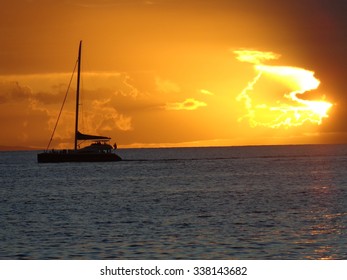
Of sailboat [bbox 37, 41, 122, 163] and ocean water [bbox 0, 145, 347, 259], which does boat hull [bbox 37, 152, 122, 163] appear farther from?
ocean water [bbox 0, 145, 347, 259]

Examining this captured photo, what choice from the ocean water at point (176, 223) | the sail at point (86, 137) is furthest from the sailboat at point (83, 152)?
the ocean water at point (176, 223)

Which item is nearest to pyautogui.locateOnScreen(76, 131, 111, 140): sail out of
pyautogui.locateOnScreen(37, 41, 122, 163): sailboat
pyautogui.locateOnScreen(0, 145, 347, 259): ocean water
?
pyautogui.locateOnScreen(37, 41, 122, 163): sailboat

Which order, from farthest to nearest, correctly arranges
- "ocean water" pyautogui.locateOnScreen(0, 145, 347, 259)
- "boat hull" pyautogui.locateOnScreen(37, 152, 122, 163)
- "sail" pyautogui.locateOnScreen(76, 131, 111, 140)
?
1. "boat hull" pyautogui.locateOnScreen(37, 152, 122, 163)
2. "sail" pyautogui.locateOnScreen(76, 131, 111, 140)
3. "ocean water" pyautogui.locateOnScreen(0, 145, 347, 259)

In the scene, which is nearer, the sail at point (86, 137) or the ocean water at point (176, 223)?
the ocean water at point (176, 223)

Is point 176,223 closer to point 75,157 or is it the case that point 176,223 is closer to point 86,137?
point 86,137

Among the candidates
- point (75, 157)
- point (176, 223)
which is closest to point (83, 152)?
point (75, 157)

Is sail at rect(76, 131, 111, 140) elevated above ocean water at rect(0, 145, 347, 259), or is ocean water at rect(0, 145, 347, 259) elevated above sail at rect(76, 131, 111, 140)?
sail at rect(76, 131, 111, 140)

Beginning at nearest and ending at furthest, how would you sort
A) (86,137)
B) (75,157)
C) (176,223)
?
1. (176,223)
2. (86,137)
3. (75,157)

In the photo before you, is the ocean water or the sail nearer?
the ocean water

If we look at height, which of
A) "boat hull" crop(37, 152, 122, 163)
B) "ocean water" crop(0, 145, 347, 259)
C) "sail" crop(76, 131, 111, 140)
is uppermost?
"sail" crop(76, 131, 111, 140)

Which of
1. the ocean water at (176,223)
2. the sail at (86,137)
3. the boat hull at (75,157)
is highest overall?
the sail at (86,137)

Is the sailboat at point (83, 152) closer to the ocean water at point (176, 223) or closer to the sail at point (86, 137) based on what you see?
the sail at point (86, 137)
